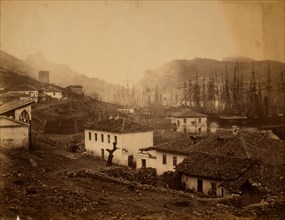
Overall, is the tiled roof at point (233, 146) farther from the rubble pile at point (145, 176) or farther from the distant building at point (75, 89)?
the distant building at point (75, 89)

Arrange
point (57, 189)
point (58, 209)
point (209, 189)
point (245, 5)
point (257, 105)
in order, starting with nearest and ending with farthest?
point (58, 209) < point (57, 189) < point (245, 5) < point (209, 189) < point (257, 105)

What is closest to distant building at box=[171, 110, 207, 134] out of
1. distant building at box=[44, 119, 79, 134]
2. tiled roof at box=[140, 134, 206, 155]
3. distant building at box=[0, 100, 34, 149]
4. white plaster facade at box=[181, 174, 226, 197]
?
tiled roof at box=[140, 134, 206, 155]

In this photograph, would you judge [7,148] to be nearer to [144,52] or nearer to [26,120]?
[26,120]

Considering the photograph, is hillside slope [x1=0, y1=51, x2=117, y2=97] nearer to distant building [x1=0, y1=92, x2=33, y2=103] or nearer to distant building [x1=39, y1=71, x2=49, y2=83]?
distant building [x1=39, y1=71, x2=49, y2=83]

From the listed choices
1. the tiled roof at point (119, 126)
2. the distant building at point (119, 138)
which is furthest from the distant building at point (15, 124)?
the tiled roof at point (119, 126)

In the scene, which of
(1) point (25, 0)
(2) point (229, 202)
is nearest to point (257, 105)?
(2) point (229, 202)

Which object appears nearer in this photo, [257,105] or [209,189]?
[209,189]
